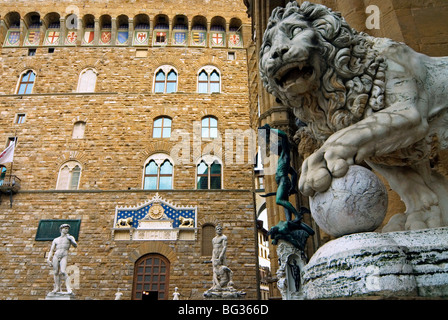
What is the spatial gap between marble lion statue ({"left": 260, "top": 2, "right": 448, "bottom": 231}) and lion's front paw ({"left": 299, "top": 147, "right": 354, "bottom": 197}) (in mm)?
26

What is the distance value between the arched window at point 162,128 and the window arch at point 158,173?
3.24 ft

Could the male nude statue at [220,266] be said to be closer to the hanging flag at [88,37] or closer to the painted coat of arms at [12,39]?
the hanging flag at [88,37]

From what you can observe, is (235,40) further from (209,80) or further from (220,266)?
(220,266)

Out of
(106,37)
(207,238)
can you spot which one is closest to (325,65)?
(207,238)

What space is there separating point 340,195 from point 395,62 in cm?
84

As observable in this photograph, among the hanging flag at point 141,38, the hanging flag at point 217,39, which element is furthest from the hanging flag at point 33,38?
the hanging flag at point 217,39

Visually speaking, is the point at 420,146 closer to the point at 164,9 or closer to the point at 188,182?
the point at 188,182

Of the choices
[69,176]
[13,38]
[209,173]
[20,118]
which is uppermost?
[13,38]

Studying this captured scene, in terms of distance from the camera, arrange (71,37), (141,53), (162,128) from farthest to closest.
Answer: (71,37) < (141,53) < (162,128)

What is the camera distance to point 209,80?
17578mm

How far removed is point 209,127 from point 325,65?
14.7m

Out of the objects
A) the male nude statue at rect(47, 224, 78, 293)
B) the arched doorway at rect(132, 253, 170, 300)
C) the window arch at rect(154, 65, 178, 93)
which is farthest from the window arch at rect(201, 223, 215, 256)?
the window arch at rect(154, 65, 178, 93)

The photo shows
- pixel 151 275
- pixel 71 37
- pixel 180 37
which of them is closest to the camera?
pixel 151 275

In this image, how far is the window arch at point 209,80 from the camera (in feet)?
57.1
